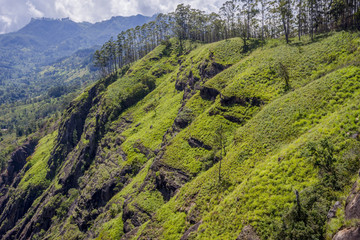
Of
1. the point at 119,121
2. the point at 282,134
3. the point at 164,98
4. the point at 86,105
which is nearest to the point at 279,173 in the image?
the point at 282,134

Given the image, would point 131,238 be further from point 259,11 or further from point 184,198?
point 259,11

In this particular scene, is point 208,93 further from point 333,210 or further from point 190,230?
point 333,210

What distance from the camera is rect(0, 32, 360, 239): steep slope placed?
83.6 feet

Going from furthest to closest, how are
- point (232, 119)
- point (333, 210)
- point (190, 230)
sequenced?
point (232, 119)
point (190, 230)
point (333, 210)

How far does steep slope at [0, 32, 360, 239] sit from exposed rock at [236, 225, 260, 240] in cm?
12

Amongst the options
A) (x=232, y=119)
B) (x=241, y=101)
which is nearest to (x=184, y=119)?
(x=232, y=119)

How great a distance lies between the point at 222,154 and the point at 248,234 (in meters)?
20.1

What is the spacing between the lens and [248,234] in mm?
24984

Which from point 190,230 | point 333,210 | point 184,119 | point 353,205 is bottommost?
point 190,230

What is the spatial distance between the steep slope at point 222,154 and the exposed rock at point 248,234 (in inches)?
4.9

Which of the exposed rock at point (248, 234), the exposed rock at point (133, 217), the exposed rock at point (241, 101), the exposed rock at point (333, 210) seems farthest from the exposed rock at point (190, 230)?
the exposed rock at point (241, 101)

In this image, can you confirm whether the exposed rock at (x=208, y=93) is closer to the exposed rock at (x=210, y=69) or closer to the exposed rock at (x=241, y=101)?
the exposed rock at (x=241, y=101)

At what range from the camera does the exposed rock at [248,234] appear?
24.4 m

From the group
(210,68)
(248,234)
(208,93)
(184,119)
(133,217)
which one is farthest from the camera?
(210,68)
